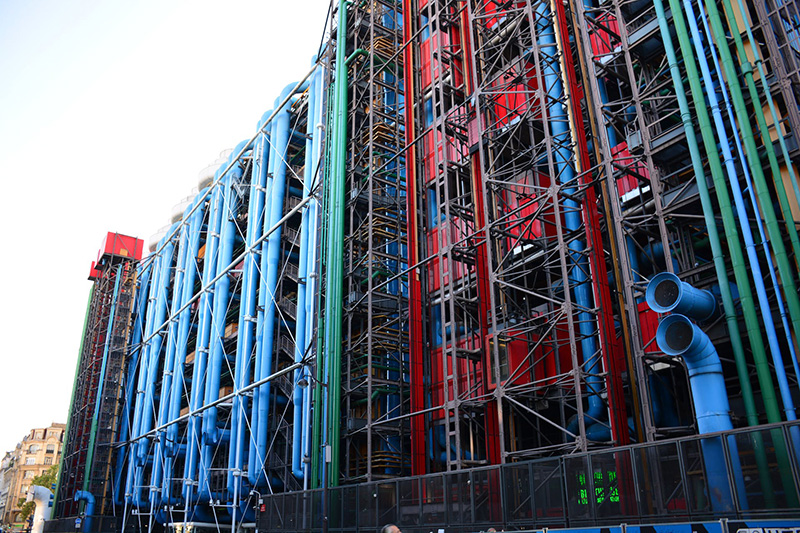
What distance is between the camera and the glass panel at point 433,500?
17.7 metres

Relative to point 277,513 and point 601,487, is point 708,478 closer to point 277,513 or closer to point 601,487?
point 601,487

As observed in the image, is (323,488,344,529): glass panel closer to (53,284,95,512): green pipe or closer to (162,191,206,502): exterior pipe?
(162,191,206,502): exterior pipe

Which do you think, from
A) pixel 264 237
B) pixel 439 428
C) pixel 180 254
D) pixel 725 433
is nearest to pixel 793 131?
pixel 725 433

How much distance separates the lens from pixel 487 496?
647 inches

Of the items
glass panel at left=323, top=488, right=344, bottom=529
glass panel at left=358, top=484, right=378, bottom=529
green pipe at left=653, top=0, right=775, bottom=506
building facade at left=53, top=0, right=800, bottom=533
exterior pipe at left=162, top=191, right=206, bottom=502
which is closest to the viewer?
green pipe at left=653, top=0, right=775, bottom=506

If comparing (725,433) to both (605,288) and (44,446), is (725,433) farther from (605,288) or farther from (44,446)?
(44,446)

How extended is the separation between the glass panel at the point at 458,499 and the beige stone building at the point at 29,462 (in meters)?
139

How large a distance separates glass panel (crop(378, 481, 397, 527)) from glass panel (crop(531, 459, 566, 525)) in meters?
5.27

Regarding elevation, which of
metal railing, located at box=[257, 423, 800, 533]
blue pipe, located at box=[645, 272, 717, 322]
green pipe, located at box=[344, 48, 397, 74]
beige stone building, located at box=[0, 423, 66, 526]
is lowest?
metal railing, located at box=[257, 423, 800, 533]

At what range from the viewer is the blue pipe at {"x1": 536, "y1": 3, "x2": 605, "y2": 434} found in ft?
62.5

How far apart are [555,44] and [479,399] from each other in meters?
12.2

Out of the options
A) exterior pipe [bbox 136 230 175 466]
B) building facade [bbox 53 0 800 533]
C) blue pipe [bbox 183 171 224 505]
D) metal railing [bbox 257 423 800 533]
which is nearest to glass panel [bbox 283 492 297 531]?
building facade [bbox 53 0 800 533]

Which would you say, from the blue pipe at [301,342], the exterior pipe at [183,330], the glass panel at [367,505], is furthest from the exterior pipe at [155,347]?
the glass panel at [367,505]

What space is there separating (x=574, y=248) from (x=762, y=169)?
254 inches
